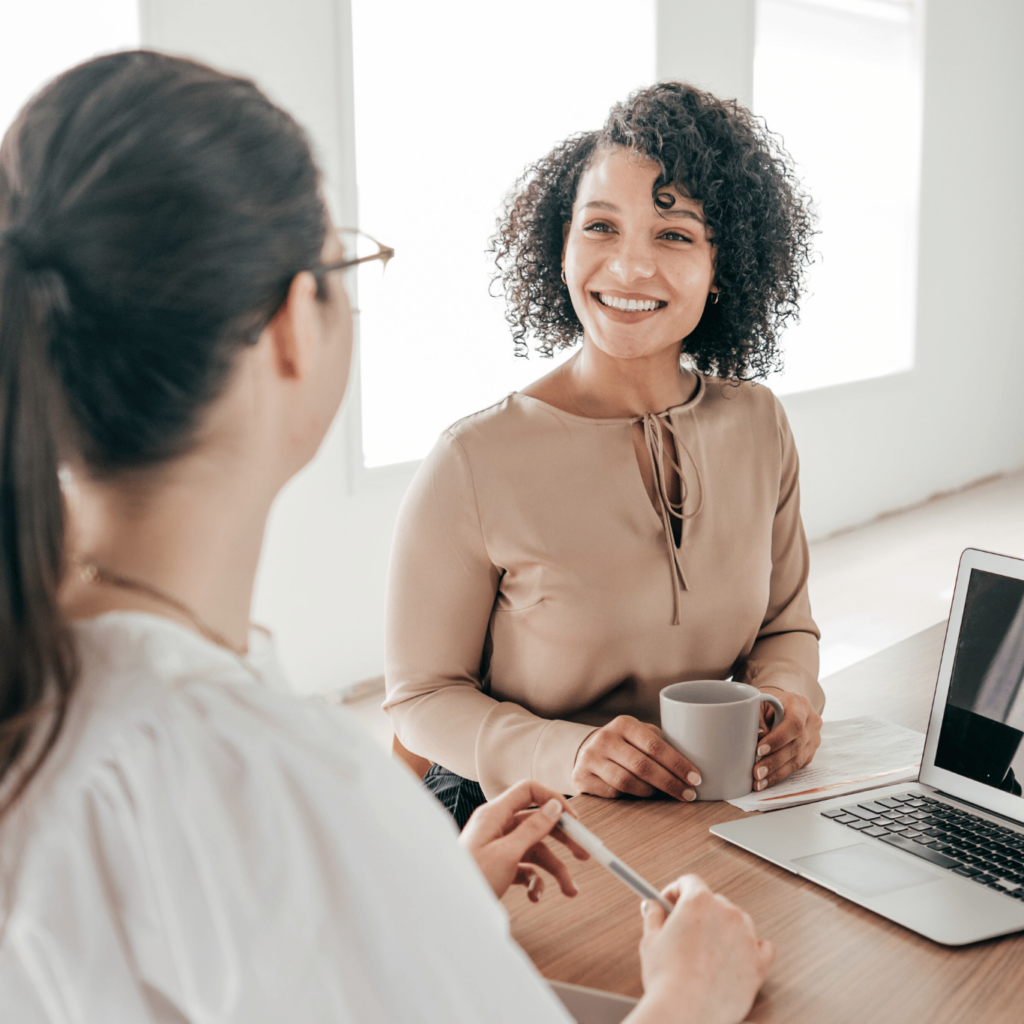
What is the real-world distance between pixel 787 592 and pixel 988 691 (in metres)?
0.57

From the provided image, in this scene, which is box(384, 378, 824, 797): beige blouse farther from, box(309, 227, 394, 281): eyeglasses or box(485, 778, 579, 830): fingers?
box(309, 227, 394, 281): eyeglasses

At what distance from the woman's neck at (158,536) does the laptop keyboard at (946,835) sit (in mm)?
646

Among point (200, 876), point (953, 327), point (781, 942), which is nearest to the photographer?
point (200, 876)

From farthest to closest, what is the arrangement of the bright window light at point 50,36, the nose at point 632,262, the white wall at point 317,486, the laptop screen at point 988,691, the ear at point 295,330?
1. the white wall at point 317,486
2. the bright window light at point 50,36
3. the nose at point 632,262
4. the laptop screen at point 988,691
5. the ear at point 295,330

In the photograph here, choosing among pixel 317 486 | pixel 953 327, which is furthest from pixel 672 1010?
pixel 953 327

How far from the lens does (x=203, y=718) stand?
539mm

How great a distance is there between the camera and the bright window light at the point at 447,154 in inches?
135

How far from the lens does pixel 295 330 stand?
65 centimetres

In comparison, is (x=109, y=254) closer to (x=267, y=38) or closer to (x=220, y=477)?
(x=220, y=477)

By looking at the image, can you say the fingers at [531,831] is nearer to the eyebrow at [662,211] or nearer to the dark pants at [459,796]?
the dark pants at [459,796]

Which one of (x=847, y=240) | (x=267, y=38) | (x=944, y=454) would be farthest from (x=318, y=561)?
(x=944, y=454)

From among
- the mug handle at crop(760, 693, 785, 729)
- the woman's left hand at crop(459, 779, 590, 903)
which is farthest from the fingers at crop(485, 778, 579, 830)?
the mug handle at crop(760, 693, 785, 729)

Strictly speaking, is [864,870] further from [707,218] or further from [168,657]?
[707,218]

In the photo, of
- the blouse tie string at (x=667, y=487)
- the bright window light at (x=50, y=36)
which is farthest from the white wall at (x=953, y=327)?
the blouse tie string at (x=667, y=487)
